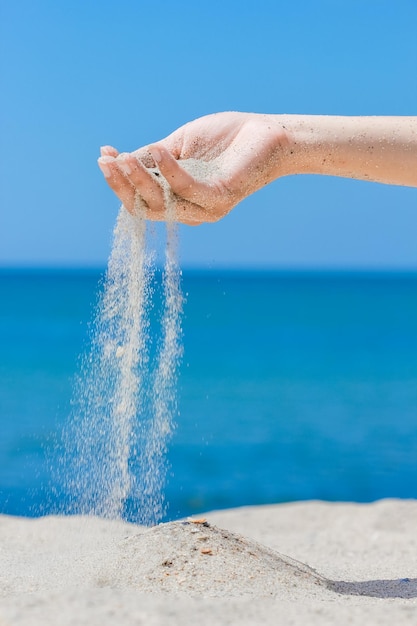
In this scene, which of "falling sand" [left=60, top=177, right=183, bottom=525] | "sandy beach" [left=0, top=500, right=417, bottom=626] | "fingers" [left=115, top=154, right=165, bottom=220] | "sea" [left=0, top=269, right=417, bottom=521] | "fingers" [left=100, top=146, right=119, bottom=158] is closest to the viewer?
"sandy beach" [left=0, top=500, right=417, bottom=626]

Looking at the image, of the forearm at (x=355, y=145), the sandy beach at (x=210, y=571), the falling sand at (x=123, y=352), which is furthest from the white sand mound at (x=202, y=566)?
the forearm at (x=355, y=145)

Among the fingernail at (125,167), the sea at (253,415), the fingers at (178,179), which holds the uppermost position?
the sea at (253,415)

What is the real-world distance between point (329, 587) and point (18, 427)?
9035mm

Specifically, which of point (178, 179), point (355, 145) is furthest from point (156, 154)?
point (355, 145)

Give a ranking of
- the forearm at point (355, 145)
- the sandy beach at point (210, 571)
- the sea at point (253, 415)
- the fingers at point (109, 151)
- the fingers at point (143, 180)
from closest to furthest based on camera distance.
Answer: the sandy beach at point (210, 571) < the fingers at point (143, 180) < the fingers at point (109, 151) < the forearm at point (355, 145) < the sea at point (253, 415)

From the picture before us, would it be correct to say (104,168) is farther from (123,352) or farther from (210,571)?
(210,571)

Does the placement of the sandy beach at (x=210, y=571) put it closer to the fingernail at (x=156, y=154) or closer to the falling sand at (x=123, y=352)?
the falling sand at (x=123, y=352)

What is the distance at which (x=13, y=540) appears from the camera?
17.5ft

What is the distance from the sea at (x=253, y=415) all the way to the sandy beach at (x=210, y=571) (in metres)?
1.55

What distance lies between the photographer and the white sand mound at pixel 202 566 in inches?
141

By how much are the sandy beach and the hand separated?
1572 millimetres

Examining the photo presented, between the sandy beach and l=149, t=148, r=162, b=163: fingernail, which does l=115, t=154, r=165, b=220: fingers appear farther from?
the sandy beach

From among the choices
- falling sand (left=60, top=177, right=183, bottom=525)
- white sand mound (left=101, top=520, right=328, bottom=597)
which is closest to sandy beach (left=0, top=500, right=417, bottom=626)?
white sand mound (left=101, top=520, right=328, bottom=597)

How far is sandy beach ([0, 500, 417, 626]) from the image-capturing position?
281cm
